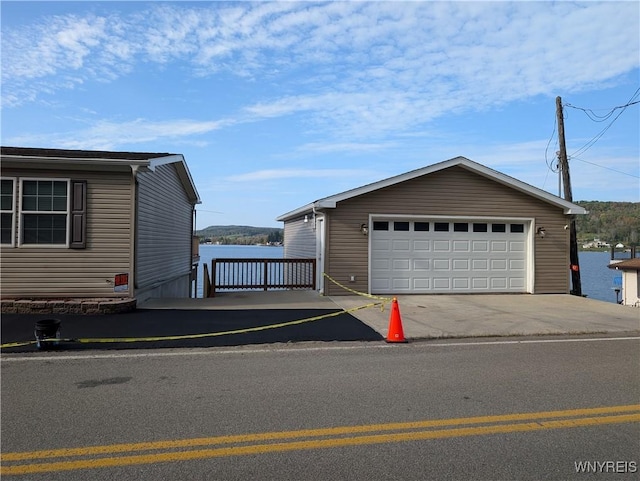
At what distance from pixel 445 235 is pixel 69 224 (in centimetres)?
1042

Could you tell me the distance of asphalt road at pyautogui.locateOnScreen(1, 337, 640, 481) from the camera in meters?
3.67

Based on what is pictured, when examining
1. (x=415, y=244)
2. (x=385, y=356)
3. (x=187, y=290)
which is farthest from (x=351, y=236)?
(x=187, y=290)

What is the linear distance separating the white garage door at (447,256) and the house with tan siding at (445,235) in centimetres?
3

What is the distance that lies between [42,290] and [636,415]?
36.8 feet

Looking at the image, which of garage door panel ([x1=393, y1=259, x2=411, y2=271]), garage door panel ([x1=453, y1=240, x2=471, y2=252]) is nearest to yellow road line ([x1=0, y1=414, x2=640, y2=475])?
garage door panel ([x1=393, y1=259, x2=411, y2=271])

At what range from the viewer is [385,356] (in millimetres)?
7250

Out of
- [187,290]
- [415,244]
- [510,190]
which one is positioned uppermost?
[510,190]

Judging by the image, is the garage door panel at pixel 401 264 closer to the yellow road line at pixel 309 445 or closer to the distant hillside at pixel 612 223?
the yellow road line at pixel 309 445

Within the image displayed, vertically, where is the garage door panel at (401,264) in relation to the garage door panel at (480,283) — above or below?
above

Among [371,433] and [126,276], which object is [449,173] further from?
[371,433]

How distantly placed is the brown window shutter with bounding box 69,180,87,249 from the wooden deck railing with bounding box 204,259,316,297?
4.76 metres

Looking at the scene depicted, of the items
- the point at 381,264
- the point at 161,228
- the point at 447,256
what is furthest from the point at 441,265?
the point at 161,228

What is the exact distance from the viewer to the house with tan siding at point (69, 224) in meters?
11.0

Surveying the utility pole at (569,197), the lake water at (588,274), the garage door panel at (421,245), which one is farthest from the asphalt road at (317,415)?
the lake water at (588,274)
